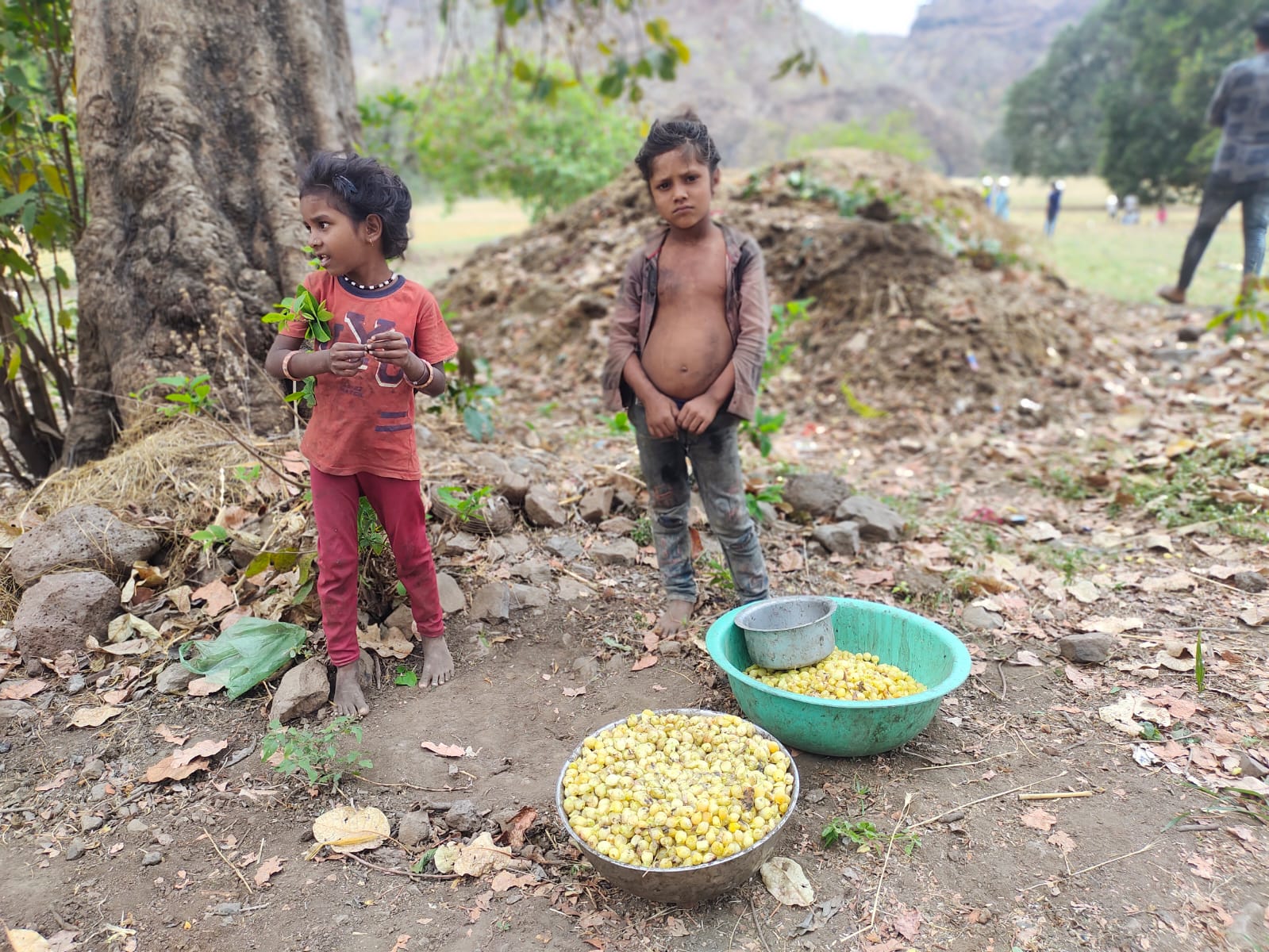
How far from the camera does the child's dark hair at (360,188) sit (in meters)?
2.43

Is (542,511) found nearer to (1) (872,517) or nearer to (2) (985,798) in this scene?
(1) (872,517)

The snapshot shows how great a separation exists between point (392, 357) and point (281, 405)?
1772mm

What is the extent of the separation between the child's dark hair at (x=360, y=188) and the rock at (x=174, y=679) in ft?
5.59

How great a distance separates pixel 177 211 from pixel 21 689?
2.14m

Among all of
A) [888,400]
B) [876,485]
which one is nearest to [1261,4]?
[888,400]

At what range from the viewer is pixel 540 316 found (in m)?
8.61

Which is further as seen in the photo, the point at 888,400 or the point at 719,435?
the point at 888,400

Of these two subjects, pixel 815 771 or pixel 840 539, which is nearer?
pixel 815 771

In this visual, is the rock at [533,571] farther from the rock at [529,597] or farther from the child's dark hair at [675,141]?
the child's dark hair at [675,141]

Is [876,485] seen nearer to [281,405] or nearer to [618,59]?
[618,59]

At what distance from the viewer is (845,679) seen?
107 inches

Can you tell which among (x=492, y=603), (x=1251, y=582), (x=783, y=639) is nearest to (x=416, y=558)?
(x=492, y=603)

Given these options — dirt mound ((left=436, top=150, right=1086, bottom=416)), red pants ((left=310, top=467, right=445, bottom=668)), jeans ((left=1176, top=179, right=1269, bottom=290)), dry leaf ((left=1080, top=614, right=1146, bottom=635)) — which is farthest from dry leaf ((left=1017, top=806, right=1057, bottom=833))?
jeans ((left=1176, top=179, right=1269, bottom=290))

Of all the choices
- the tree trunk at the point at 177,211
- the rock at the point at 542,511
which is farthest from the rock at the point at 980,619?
the tree trunk at the point at 177,211
